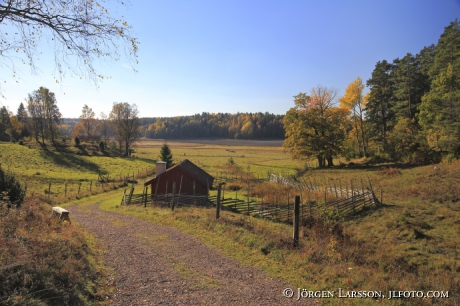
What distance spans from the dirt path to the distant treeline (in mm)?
140464

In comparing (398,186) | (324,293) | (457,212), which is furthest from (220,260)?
(398,186)

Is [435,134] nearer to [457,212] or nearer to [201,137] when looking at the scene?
[457,212]

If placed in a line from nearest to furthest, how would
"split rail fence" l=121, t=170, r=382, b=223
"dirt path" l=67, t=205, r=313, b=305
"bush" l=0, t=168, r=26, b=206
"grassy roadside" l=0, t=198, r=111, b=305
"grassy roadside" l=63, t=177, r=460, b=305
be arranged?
"grassy roadside" l=0, t=198, r=111, b=305
"dirt path" l=67, t=205, r=313, b=305
"grassy roadside" l=63, t=177, r=460, b=305
"bush" l=0, t=168, r=26, b=206
"split rail fence" l=121, t=170, r=382, b=223

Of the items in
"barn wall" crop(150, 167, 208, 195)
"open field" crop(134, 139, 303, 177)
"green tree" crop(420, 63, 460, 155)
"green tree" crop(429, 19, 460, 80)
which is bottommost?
"open field" crop(134, 139, 303, 177)

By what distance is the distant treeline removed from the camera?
149 meters

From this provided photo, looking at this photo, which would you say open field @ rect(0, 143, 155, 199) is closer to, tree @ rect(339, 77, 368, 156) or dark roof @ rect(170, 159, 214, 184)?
dark roof @ rect(170, 159, 214, 184)

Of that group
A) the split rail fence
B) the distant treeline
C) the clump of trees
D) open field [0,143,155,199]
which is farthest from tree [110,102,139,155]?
the distant treeline

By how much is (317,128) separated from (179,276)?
38936 millimetres

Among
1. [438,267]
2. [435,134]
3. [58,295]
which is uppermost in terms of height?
[435,134]

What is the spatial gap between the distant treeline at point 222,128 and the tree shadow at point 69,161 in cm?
10515

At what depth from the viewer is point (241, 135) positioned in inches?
5965

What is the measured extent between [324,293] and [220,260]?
3.06 metres

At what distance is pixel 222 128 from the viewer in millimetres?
167875

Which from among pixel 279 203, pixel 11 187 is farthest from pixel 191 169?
pixel 11 187
